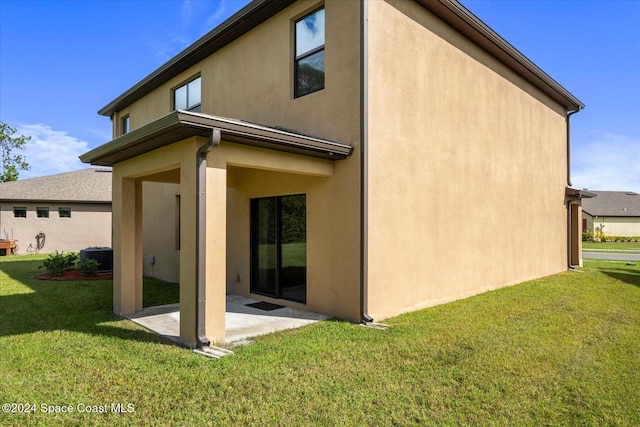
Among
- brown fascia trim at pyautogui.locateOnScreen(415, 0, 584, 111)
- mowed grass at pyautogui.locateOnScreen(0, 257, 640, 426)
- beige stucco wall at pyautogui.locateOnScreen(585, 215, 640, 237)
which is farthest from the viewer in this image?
beige stucco wall at pyautogui.locateOnScreen(585, 215, 640, 237)

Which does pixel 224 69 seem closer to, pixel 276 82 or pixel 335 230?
pixel 276 82

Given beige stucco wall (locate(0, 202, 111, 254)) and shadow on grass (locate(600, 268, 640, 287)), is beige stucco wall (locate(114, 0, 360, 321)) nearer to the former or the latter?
shadow on grass (locate(600, 268, 640, 287))

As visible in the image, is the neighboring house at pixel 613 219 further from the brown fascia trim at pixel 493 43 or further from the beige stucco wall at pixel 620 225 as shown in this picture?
the brown fascia trim at pixel 493 43

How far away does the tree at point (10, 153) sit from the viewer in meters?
34.9

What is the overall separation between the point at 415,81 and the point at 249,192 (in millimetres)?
4387

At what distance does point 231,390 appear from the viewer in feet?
12.7

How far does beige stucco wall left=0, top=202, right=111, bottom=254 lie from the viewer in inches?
806

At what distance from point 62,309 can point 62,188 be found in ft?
60.2

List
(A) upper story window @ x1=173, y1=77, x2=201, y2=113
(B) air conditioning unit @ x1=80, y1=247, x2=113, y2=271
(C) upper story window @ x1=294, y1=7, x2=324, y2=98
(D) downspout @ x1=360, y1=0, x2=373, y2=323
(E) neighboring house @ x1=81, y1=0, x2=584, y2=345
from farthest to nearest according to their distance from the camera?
(B) air conditioning unit @ x1=80, y1=247, x2=113, y2=271, (A) upper story window @ x1=173, y1=77, x2=201, y2=113, (C) upper story window @ x1=294, y1=7, x2=324, y2=98, (D) downspout @ x1=360, y1=0, x2=373, y2=323, (E) neighboring house @ x1=81, y1=0, x2=584, y2=345

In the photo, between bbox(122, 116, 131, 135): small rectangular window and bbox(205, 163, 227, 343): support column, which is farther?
bbox(122, 116, 131, 135): small rectangular window

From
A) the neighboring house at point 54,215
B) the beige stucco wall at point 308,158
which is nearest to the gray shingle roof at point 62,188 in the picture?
the neighboring house at point 54,215

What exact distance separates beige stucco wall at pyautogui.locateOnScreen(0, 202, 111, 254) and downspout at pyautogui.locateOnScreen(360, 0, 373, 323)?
20883 millimetres

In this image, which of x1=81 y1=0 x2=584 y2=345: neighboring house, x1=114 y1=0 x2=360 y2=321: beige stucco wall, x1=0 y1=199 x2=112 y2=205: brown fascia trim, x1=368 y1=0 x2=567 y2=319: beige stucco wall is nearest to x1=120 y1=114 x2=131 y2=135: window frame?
x1=81 y1=0 x2=584 y2=345: neighboring house

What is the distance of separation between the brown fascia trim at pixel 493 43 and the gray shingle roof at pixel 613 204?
Result: 1493 inches
